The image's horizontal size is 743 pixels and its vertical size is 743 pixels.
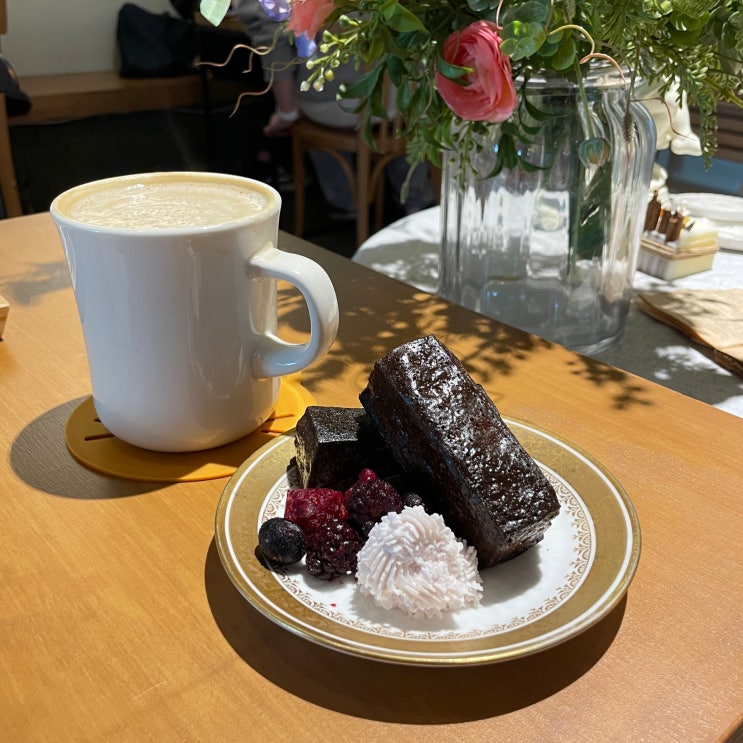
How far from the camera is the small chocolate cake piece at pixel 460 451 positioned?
43 cm

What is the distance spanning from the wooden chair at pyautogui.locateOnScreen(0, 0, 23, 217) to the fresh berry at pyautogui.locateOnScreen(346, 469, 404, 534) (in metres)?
2.58

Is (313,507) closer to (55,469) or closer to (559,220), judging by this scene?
(55,469)

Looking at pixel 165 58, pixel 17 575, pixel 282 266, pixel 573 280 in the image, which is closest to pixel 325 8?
pixel 282 266

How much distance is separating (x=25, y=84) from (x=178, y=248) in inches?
133

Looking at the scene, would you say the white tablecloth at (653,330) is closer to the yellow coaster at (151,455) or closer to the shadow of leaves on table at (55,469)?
the yellow coaster at (151,455)

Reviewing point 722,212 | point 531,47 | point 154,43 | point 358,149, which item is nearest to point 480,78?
point 531,47

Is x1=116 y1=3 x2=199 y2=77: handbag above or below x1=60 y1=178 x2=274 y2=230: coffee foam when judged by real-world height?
below

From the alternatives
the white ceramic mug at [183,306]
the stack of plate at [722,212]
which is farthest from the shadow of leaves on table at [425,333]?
the stack of plate at [722,212]

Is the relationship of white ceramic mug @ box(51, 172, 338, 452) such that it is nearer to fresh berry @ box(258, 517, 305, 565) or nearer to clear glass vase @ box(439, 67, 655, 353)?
fresh berry @ box(258, 517, 305, 565)

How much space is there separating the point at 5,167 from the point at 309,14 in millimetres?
2324

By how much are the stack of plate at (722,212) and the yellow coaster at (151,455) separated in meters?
0.76

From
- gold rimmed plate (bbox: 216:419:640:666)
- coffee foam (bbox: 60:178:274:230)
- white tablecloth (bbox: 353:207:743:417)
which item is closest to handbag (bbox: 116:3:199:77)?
white tablecloth (bbox: 353:207:743:417)

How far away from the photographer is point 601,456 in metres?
0.59

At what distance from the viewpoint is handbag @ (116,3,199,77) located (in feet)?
11.3
